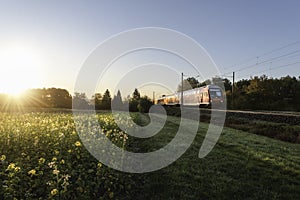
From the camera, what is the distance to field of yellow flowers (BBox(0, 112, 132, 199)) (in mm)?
4281

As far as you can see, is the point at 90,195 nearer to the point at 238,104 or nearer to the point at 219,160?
the point at 219,160

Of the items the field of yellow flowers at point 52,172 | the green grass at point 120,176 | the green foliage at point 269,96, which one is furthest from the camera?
the green foliage at point 269,96

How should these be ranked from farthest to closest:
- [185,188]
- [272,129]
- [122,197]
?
1. [272,129]
2. [185,188]
3. [122,197]

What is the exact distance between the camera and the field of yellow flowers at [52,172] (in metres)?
4.28

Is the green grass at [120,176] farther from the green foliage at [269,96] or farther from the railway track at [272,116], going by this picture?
the green foliage at [269,96]

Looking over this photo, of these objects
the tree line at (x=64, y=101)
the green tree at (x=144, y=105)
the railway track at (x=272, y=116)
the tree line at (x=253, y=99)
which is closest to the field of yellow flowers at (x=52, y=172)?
the railway track at (x=272, y=116)

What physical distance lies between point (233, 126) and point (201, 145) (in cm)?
899

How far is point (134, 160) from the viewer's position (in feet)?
24.3

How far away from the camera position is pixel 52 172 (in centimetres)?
473

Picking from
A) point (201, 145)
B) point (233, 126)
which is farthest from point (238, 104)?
point (201, 145)

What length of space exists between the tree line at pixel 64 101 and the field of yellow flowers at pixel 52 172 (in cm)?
1990

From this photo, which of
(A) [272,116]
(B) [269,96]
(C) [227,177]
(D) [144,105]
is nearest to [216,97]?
(A) [272,116]

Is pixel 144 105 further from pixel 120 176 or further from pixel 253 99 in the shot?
pixel 120 176

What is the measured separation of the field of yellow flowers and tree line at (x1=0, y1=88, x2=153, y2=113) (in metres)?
19.9
